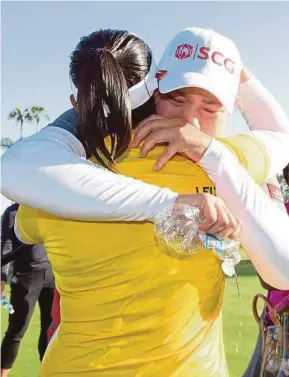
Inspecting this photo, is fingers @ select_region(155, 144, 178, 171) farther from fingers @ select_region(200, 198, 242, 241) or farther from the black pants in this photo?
the black pants

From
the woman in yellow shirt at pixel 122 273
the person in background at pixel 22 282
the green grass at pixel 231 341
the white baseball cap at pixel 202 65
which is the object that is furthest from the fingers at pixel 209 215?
the person in background at pixel 22 282

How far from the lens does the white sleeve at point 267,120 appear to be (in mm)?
1591

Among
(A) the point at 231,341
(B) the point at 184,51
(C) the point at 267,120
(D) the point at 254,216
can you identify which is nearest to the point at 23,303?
(A) the point at 231,341

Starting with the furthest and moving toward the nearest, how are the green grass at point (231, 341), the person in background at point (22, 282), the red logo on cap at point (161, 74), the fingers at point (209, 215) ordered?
the green grass at point (231, 341), the person in background at point (22, 282), the red logo on cap at point (161, 74), the fingers at point (209, 215)

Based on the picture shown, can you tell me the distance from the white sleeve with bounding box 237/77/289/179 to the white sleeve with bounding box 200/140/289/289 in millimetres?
169

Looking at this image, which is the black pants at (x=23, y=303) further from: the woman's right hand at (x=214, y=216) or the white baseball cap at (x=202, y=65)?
the woman's right hand at (x=214, y=216)

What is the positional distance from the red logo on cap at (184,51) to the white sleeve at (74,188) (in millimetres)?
353

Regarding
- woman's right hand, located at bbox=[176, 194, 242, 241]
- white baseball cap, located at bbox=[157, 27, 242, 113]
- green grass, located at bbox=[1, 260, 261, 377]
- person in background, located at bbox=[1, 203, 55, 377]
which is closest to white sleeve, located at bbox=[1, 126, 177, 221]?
woman's right hand, located at bbox=[176, 194, 242, 241]

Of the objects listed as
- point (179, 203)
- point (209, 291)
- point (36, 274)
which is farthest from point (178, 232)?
point (36, 274)

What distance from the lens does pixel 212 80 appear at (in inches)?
58.1

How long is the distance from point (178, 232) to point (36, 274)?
3.91 metres

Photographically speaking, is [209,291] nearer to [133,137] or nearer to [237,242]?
[237,242]

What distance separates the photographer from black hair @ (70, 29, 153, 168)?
1.33 metres

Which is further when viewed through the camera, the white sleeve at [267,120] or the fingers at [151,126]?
the white sleeve at [267,120]
